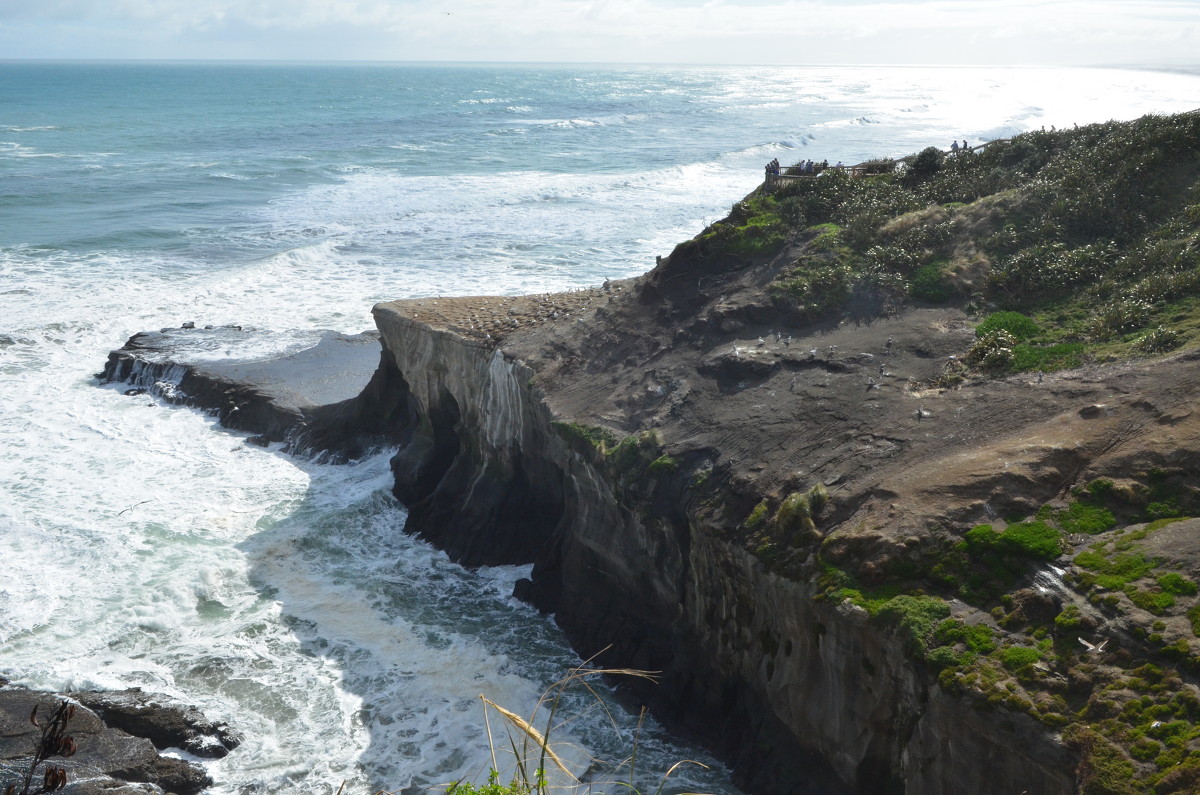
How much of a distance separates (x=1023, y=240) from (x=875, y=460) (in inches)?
315

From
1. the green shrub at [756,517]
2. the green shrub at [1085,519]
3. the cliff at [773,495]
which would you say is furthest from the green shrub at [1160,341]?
the green shrub at [756,517]

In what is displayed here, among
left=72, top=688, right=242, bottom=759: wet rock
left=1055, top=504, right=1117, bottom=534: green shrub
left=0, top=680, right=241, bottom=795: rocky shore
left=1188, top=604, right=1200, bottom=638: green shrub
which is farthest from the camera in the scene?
left=72, top=688, right=242, bottom=759: wet rock

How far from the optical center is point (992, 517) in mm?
12758

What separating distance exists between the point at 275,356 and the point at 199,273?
1258 centimetres

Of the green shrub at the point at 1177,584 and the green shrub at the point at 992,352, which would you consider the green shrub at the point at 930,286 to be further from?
the green shrub at the point at 1177,584

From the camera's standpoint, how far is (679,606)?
52.9 feet

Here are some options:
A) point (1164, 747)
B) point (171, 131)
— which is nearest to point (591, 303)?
point (1164, 747)

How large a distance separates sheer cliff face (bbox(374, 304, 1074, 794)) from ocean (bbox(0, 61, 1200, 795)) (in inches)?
32.0

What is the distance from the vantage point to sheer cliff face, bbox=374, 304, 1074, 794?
11328 mm

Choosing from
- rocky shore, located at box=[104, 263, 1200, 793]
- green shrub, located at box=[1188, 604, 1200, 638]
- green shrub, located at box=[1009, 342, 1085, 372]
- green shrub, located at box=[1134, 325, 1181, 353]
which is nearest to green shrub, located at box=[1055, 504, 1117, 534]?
rocky shore, located at box=[104, 263, 1200, 793]

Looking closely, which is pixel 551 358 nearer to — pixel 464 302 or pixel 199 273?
pixel 464 302

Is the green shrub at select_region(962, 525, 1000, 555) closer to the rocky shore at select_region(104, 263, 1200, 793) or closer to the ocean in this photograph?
the rocky shore at select_region(104, 263, 1200, 793)

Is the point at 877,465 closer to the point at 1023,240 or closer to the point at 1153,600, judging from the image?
the point at 1153,600

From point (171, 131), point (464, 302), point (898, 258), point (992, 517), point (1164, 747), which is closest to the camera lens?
point (1164, 747)
